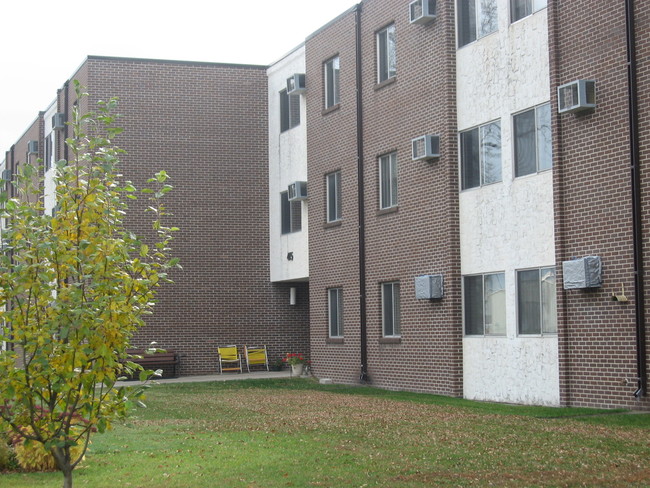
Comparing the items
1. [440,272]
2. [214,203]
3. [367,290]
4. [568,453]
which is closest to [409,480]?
[568,453]

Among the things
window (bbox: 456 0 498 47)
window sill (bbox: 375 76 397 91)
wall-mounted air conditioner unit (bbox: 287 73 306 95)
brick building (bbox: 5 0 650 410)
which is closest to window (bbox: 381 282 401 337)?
brick building (bbox: 5 0 650 410)

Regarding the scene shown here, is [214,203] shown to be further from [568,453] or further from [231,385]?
[568,453]

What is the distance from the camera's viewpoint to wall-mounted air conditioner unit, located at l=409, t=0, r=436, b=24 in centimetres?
2128

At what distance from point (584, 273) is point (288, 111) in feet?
51.8

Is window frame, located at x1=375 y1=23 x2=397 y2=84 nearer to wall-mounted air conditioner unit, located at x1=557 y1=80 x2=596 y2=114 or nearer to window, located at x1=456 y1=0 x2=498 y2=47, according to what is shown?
window, located at x1=456 y1=0 x2=498 y2=47

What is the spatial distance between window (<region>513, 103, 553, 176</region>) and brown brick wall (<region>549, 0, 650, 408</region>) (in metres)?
0.58

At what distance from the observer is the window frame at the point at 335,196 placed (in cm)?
2620

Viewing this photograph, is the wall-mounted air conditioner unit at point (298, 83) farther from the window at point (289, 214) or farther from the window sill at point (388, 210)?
the window sill at point (388, 210)

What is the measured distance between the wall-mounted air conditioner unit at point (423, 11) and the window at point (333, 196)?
5762 millimetres

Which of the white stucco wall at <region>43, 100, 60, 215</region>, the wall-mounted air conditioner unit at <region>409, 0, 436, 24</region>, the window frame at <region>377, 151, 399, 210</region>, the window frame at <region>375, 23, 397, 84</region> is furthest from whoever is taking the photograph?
the white stucco wall at <region>43, 100, 60, 215</region>

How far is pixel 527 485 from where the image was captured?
379 inches

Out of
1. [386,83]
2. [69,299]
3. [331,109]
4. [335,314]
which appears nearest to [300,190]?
[331,109]

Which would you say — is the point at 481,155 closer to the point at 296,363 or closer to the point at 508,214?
the point at 508,214

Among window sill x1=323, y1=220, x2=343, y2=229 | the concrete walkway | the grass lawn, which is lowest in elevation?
the concrete walkway
